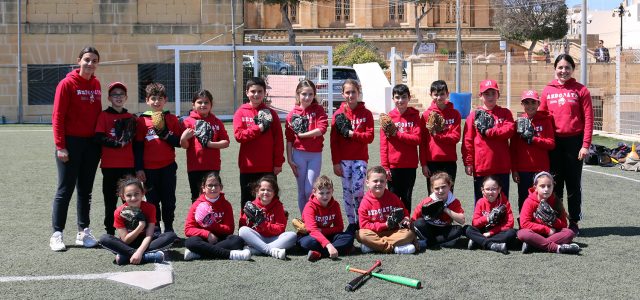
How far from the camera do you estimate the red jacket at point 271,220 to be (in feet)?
24.0

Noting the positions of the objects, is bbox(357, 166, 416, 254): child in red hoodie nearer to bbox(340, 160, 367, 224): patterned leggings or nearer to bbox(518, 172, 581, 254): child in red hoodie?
bbox(340, 160, 367, 224): patterned leggings

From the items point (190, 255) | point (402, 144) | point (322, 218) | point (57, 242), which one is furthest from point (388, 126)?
point (57, 242)

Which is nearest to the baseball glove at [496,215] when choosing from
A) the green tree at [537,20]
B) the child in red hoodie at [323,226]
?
the child in red hoodie at [323,226]

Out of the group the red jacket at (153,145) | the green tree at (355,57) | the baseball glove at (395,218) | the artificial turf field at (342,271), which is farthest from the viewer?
the green tree at (355,57)

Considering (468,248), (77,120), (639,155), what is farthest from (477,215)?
(639,155)

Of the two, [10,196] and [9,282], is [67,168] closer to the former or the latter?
[9,282]

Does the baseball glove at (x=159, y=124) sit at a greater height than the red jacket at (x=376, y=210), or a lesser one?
greater

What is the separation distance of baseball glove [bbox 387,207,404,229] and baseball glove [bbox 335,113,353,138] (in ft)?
3.10

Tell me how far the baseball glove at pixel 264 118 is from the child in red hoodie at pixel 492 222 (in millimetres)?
1971

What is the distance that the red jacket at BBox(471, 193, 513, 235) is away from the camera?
7.49 meters

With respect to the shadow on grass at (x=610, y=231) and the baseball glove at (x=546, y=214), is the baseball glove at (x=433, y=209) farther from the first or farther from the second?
the shadow on grass at (x=610, y=231)

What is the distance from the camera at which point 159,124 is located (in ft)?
25.1

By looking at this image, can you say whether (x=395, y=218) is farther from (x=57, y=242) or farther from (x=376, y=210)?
(x=57, y=242)

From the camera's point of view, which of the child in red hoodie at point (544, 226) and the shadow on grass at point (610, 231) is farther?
the shadow on grass at point (610, 231)
